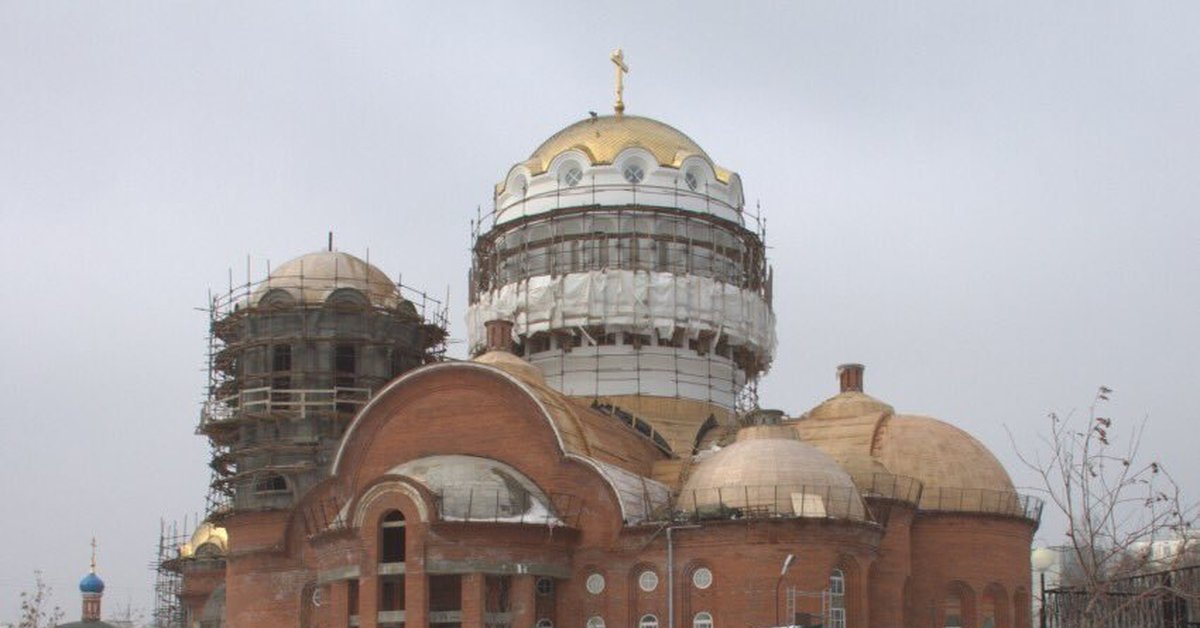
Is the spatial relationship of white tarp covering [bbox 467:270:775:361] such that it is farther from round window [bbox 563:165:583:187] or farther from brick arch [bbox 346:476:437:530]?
brick arch [bbox 346:476:437:530]

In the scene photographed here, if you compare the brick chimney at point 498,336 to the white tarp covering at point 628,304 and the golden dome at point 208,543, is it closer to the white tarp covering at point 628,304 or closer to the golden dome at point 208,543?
the white tarp covering at point 628,304

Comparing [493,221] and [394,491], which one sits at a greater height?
[493,221]

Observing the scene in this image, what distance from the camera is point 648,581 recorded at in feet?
128

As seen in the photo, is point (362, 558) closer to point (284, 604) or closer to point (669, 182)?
point (284, 604)

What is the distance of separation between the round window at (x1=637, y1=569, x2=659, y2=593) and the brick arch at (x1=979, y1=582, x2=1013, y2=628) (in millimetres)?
10329

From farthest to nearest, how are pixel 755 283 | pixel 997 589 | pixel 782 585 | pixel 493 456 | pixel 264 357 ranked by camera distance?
pixel 755 283, pixel 264 357, pixel 997 589, pixel 493 456, pixel 782 585

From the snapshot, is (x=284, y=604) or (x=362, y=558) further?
Result: (x=284, y=604)

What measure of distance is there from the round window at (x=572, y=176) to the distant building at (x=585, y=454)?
0.54ft

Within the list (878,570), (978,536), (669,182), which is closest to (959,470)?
(978,536)

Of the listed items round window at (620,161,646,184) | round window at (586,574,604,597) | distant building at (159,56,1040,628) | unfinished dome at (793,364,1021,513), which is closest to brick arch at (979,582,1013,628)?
distant building at (159,56,1040,628)

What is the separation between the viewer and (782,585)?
37.7 meters

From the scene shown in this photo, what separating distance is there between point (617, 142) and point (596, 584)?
16.5m

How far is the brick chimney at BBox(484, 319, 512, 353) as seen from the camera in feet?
155

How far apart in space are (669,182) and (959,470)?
1261 cm
